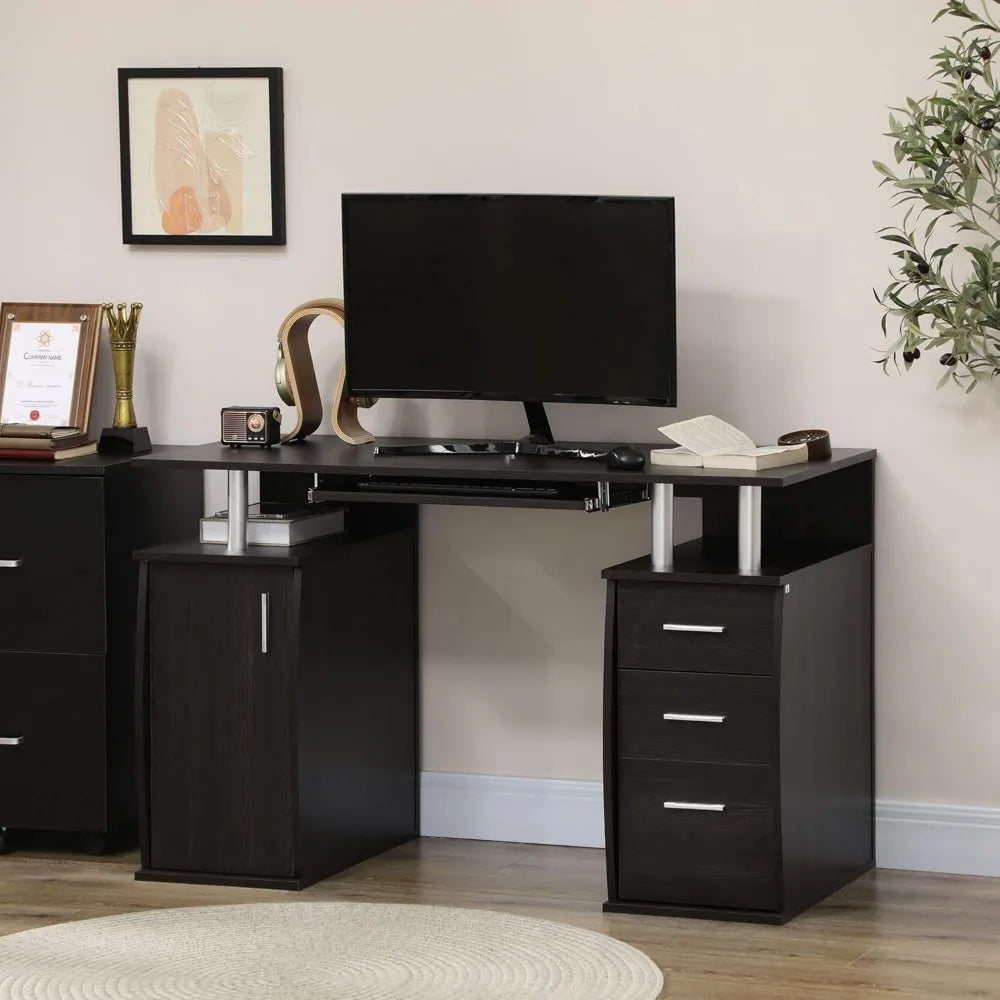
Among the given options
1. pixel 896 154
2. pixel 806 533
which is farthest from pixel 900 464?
pixel 896 154

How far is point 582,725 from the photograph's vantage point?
4281 millimetres

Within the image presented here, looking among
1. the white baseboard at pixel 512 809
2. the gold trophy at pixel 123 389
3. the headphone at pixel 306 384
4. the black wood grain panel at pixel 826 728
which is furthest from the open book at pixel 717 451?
the gold trophy at pixel 123 389

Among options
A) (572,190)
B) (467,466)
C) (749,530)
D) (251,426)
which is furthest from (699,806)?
(572,190)

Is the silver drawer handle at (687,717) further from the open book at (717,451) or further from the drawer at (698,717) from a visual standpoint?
the open book at (717,451)

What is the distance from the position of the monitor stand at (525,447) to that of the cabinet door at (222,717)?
376 millimetres

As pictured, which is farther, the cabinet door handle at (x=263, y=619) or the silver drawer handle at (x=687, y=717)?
the cabinet door handle at (x=263, y=619)

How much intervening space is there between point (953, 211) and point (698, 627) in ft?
3.33

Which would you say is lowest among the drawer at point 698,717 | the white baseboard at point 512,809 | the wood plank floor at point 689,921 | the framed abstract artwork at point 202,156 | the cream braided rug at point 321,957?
the wood plank floor at point 689,921

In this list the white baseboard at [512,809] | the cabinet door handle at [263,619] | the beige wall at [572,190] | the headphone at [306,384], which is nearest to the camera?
the cabinet door handle at [263,619]

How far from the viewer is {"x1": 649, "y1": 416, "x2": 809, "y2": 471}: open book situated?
3.57 m

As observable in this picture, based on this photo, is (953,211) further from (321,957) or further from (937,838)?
(321,957)

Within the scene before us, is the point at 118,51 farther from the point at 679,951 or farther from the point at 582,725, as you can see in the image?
the point at 679,951

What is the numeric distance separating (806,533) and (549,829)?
914 millimetres

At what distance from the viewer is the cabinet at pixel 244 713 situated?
379cm
